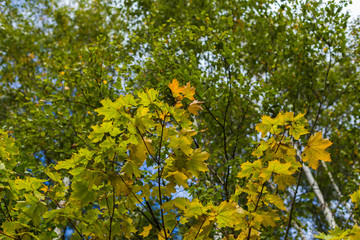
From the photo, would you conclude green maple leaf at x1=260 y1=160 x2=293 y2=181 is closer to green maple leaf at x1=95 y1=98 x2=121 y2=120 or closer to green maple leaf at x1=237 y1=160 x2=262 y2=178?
green maple leaf at x1=237 y1=160 x2=262 y2=178

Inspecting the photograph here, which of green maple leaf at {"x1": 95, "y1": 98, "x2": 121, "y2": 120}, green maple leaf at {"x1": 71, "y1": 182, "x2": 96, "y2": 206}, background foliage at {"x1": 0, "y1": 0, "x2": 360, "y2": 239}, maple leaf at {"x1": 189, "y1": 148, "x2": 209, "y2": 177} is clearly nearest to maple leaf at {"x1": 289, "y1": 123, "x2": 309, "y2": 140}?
background foliage at {"x1": 0, "y1": 0, "x2": 360, "y2": 239}

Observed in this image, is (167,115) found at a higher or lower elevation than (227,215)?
higher

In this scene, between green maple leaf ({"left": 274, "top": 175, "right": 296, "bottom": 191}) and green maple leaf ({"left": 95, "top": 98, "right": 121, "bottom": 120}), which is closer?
green maple leaf ({"left": 95, "top": 98, "right": 121, "bottom": 120})

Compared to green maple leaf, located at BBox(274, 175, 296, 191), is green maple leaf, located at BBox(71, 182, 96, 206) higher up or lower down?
higher up

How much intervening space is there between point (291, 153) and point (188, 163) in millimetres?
595

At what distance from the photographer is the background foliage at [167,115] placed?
58.3 inches

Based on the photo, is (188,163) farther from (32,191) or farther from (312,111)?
(312,111)

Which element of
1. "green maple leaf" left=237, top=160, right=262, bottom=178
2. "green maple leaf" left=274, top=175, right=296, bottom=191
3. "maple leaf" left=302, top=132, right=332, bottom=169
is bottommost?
"green maple leaf" left=274, top=175, right=296, bottom=191

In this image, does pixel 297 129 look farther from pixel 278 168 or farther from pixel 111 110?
pixel 111 110

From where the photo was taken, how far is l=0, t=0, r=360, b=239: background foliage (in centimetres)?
148

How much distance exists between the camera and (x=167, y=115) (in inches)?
57.8

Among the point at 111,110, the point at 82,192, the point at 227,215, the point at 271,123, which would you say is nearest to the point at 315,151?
the point at 271,123

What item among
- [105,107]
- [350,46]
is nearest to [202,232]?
[105,107]

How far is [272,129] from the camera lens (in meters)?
1.59
